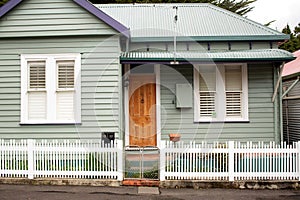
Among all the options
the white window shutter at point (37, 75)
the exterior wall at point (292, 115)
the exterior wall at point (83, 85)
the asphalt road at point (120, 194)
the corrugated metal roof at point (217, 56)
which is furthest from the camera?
the exterior wall at point (292, 115)

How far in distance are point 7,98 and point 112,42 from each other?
3468 mm

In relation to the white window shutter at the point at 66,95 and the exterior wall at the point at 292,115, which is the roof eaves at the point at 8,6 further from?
the exterior wall at the point at 292,115

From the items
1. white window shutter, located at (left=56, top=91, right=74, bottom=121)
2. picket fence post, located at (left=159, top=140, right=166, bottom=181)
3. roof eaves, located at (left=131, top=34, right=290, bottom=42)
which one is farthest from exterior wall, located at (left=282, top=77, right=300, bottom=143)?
white window shutter, located at (left=56, top=91, right=74, bottom=121)

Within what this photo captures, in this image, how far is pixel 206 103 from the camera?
1121 cm

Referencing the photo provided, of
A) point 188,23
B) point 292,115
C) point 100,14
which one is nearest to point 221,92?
point 188,23

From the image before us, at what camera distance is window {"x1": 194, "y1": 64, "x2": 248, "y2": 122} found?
11109 mm

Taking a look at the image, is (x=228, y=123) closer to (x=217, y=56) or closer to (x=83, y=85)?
(x=217, y=56)

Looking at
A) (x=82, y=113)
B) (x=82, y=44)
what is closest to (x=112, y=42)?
(x=82, y=44)

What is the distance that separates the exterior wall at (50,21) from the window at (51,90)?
0.71m

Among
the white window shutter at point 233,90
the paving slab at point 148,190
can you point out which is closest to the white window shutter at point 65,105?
the paving slab at point 148,190

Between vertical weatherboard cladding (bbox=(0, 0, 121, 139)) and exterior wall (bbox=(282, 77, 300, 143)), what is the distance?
7325 mm

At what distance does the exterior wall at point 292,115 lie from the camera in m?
12.7

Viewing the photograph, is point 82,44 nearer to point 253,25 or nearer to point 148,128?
point 148,128

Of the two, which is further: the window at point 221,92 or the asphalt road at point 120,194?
the window at point 221,92
